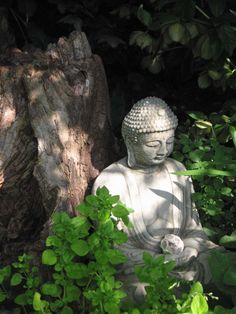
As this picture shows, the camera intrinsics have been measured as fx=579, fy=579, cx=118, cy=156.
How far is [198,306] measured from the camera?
2.05m

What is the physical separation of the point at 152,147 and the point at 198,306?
42.8 inches

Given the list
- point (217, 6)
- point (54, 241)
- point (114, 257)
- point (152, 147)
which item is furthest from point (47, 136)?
point (217, 6)

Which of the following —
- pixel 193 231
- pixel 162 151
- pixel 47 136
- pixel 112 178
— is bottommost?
pixel 193 231

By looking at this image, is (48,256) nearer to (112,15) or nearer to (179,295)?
(179,295)

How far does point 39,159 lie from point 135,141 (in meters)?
0.51

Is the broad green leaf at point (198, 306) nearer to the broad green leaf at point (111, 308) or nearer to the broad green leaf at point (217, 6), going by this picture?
the broad green leaf at point (111, 308)

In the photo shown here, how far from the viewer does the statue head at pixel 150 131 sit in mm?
2902

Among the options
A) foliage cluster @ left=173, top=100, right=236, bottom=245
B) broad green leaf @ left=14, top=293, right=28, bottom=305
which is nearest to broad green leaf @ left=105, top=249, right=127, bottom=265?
broad green leaf @ left=14, top=293, right=28, bottom=305

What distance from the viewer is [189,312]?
7.09 feet

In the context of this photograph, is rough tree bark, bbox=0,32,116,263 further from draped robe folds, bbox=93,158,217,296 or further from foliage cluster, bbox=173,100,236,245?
foliage cluster, bbox=173,100,236,245

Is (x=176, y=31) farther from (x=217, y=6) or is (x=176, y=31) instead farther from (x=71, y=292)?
(x=71, y=292)

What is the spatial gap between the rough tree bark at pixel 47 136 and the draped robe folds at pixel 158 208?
208 mm

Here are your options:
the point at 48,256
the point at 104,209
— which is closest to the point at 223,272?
the point at 104,209

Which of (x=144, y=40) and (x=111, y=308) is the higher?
(x=144, y=40)
